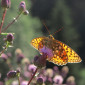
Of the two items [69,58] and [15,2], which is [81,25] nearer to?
[15,2]

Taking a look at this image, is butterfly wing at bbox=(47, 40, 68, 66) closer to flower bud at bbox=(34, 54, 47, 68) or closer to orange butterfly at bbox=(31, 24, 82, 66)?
orange butterfly at bbox=(31, 24, 82, 66)

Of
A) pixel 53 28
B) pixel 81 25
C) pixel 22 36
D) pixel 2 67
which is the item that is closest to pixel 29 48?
pixel 22 36

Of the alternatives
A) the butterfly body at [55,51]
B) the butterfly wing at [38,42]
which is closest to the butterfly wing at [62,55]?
the butterfly body at [55,51]

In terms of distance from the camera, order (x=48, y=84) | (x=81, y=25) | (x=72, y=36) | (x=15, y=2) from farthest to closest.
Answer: (x=81, y=25) → (x=72, y=36) → (x=15, y=2) → (x=48, y=84)

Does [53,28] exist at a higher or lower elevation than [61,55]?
higher

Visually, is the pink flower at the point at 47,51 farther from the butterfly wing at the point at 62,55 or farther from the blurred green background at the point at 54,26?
the blurred green background at the point at 54,26

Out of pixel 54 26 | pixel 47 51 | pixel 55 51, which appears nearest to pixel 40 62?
pixel 47 51
